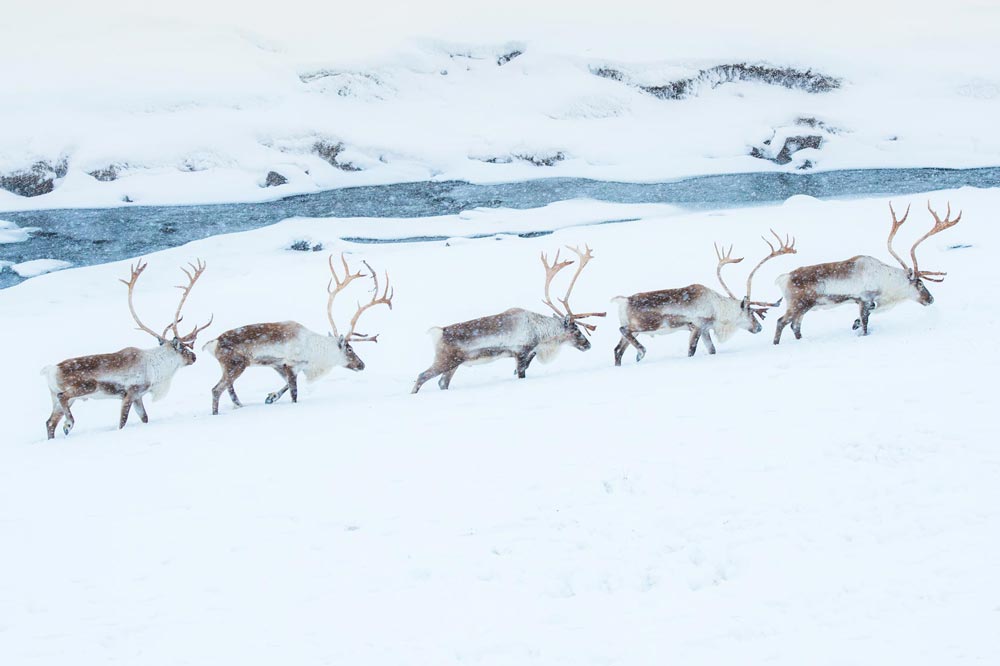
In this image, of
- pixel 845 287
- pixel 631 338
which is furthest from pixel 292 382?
pixel 845 287

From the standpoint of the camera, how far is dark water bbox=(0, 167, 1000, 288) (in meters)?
25.8

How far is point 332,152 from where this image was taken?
1346 inches

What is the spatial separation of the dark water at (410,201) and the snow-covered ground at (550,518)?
1499 centimetres

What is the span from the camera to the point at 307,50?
4603 cm

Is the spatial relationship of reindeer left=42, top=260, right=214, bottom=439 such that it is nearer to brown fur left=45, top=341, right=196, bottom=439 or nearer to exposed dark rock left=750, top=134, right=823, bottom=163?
brown fur left=45, top=341, right=196, bottom=439

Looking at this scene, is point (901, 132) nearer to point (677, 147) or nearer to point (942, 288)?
point (677, 147)

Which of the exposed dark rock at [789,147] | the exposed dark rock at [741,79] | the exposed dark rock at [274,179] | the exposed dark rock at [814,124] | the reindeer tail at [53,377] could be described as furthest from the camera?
the exposed dark rock at [741,79]

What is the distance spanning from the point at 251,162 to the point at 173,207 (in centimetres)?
392

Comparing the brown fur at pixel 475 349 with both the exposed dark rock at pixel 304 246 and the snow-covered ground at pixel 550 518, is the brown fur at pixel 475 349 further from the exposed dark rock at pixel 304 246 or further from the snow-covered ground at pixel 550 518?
the exposed dark rock at pixel 304 246

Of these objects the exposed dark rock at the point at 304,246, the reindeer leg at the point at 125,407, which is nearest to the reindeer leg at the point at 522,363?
the reindeer leg at the point at 125,407

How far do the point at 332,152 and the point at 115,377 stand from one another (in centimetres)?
2521

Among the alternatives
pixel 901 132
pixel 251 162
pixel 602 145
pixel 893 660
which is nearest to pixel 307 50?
pixel 251 162

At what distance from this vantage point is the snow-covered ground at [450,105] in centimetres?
3175

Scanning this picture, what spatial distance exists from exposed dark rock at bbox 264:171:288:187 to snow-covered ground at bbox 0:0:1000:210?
0.27 metres
